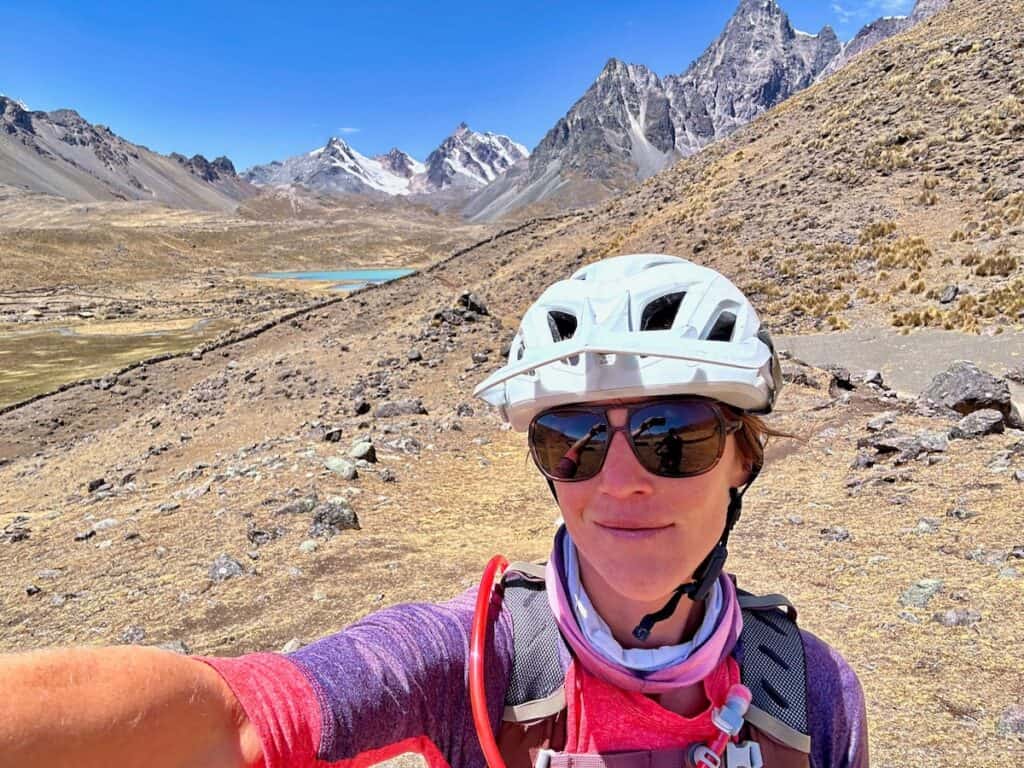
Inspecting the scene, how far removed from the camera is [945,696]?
4.59 m

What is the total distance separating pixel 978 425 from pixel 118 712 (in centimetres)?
1179

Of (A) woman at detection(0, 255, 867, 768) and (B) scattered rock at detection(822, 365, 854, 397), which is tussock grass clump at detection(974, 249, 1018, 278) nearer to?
(B) scattered rock at detection(822, 365, 854, 397)

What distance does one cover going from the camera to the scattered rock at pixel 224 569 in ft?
24.2

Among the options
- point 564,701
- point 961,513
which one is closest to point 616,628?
point 564,701

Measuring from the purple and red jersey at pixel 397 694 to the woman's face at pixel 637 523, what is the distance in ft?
0.99

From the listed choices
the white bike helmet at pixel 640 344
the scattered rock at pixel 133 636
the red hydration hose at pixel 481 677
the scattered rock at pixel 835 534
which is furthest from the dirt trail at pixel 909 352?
the scattered rock at pixel 133 636

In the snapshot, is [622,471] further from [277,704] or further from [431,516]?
[431,516]

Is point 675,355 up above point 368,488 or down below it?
above

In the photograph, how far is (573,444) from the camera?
2053 millimetres

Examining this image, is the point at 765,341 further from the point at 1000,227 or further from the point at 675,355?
the point at 1000,227

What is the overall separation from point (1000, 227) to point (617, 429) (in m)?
27.2

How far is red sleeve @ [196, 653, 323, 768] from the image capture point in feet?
4.64

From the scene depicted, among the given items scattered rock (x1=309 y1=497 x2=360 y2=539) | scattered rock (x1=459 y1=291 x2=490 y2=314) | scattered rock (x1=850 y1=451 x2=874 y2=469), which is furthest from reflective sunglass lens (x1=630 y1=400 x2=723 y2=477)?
scattered rock (x1=459 y1=291 x2=490 y2=314)

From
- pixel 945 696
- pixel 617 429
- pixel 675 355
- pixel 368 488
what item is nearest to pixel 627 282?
pixel 675 355
